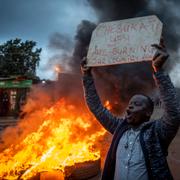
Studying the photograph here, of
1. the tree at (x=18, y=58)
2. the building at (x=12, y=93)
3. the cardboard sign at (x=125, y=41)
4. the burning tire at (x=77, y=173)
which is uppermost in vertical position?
the tree at (x=18, y=58)

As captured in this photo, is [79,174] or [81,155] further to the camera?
[81,155]

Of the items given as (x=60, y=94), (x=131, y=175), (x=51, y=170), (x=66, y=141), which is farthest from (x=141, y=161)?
(x=60, y=94)

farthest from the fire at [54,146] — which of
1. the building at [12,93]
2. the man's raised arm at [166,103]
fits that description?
the building at [12,93]

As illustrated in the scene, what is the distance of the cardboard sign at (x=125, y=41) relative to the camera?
2.90m

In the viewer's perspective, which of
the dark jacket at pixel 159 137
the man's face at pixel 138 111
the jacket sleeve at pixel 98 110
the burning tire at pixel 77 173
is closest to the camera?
the dark jacket at pixel 159 137

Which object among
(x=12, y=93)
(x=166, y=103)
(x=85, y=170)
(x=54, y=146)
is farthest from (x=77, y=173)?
(x=12, y=93)

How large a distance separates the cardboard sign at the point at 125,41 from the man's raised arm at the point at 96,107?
154 millimetres

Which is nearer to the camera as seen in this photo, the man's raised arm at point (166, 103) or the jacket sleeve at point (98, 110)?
the man's raised arm at point (166, 103)

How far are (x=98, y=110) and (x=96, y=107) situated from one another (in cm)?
3

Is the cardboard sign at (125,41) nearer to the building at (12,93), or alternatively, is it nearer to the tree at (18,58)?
the building at (12,93)

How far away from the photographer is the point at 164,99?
2.36 meters

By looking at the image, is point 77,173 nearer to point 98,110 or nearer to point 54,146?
point 54,146

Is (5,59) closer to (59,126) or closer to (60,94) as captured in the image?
(60,94)

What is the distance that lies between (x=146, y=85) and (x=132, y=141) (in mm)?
7891
